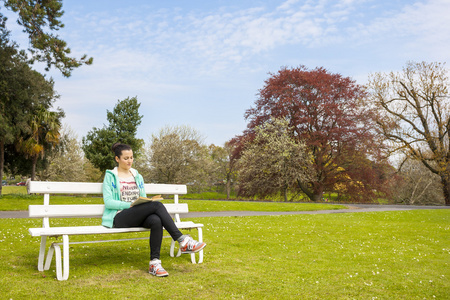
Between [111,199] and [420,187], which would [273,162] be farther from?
[111,199]

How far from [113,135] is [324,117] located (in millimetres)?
18729

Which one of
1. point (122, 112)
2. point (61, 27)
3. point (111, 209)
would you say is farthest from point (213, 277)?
point (122, 112)

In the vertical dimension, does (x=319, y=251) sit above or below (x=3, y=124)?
below

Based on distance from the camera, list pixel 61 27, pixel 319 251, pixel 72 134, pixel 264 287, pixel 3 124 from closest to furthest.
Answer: pixel 264 287
pixel 319 251
pixel 61 27
pixel 3 124
pixel 72 134

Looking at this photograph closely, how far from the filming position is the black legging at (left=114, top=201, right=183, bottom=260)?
17.3 ft

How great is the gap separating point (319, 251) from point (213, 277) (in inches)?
116

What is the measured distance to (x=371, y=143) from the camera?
29.4m

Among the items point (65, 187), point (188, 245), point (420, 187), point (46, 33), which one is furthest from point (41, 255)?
point (420, 187)

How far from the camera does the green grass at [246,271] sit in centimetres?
440

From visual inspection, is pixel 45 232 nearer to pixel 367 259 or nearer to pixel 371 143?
pixel 367 259

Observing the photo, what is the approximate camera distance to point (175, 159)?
4097 centimetres

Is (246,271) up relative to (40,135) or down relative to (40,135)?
down

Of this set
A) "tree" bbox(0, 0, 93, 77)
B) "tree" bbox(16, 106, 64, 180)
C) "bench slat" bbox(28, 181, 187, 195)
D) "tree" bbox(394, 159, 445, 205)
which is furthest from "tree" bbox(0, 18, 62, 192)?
"tree" bbox(394, 159, 445, 205)

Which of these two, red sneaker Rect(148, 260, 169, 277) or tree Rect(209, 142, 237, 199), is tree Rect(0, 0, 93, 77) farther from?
tree Rect(209, 142, 237, 199)
